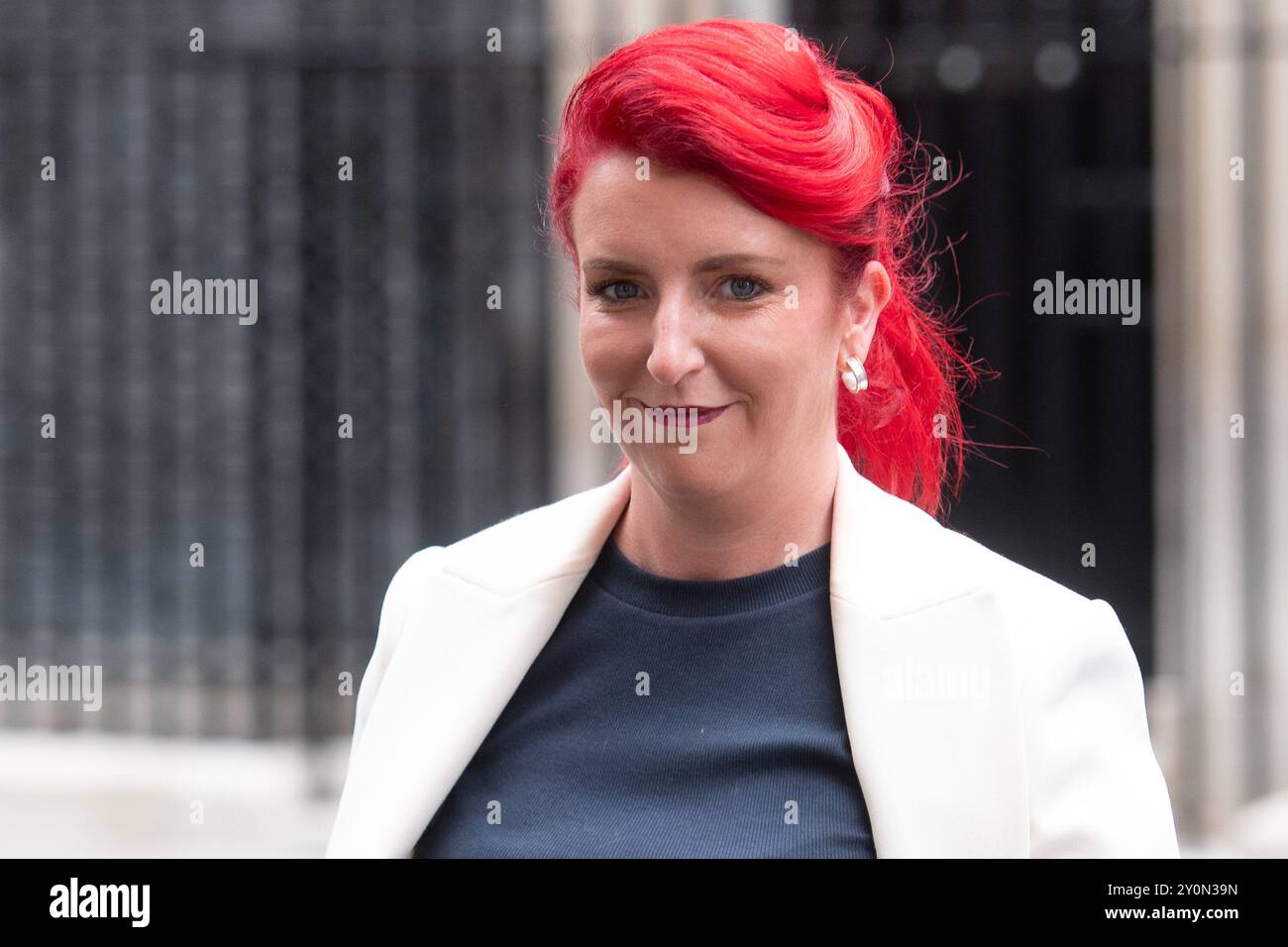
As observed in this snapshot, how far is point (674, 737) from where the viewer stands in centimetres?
164

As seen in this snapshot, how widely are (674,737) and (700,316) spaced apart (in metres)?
0.45

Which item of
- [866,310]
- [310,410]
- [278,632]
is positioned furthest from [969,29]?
[866,310]

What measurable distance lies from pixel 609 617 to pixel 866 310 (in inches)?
18.4

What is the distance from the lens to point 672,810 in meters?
1.59

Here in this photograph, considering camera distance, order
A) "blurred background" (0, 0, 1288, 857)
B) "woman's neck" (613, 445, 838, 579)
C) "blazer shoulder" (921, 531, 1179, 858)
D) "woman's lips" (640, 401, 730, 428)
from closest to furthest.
→ "blazer shoulder" (921, 531, 1179, 858) → "woman's lips" (640, 401, 730, 428) → "woman's neck" (613, 445, 838, 579) → "blurred background" (0, 0, 1288, 857)

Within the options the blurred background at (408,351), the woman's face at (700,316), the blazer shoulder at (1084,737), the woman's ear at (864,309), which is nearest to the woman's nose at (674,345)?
the woman's face at (700,316)

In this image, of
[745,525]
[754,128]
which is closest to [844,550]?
[745,525]

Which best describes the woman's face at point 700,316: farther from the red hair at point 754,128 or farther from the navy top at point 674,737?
the navy top at point 674,737

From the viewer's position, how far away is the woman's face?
1575 millimetres

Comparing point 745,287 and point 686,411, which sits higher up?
point 745,287

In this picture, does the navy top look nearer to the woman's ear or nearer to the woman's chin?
the woman's chin

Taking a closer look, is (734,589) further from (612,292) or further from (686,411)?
(612,292)

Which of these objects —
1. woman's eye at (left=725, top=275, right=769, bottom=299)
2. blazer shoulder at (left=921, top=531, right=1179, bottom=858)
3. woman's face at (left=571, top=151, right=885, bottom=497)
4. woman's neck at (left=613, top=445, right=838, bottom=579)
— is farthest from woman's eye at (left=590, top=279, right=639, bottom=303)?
blazer shoulder at (left=921, top=531, right=1179, bottom=858)
